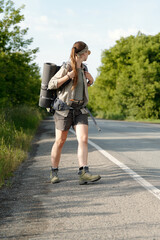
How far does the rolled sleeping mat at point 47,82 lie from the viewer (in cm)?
518

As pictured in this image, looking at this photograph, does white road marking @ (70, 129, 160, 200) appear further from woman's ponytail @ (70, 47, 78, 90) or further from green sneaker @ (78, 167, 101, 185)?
woman's ponytail @ (70, 47, 78, 90)

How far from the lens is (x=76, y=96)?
517cm

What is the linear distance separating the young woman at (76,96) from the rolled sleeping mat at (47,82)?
11 centimetres

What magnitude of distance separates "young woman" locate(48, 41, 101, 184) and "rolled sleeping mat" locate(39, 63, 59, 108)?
0.35 ft

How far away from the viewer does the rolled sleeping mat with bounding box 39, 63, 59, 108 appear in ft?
17.0

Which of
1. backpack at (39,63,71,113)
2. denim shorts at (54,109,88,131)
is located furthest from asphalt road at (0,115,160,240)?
backpack at (39,63,71,113)

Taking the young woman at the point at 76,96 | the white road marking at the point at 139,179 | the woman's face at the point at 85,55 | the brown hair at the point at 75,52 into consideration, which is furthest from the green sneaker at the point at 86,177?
the woman's face at the point at 85,55

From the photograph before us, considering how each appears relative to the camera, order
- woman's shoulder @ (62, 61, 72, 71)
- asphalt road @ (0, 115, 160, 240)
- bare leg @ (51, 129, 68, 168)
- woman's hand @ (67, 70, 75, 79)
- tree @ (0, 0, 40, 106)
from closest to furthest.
Result: asphalt road @ (0, 115, 160, 240) < woman's hand @ (67, 70, 75, 79) < woman's shoulder @ (62, 61, 72, 71) < bare leg @ (51, 129, 68, 168) < tree @ (0, 0, 40, 106)

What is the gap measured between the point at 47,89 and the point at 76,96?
1.46 ft

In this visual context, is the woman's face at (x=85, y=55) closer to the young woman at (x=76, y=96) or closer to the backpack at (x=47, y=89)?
the young woman at (x=76, y=96)

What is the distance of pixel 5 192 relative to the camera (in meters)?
4.93

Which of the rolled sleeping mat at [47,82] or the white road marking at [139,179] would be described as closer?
the white road marking at [139,179]

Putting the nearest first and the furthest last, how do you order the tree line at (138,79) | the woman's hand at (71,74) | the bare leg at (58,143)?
the woman's hand at (71,74), the bare leg at (58,143), the tree line at (138,79)

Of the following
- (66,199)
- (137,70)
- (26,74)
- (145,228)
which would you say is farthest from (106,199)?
(137,70)
